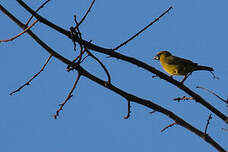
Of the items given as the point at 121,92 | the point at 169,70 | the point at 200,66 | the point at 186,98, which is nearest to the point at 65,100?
the point at 121,92

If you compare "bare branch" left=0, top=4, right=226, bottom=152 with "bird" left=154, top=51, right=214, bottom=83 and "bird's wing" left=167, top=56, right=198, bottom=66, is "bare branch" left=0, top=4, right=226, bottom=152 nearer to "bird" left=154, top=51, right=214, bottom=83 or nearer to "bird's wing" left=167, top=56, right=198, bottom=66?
"bird" left=154, top=51, right=214, bottom=83

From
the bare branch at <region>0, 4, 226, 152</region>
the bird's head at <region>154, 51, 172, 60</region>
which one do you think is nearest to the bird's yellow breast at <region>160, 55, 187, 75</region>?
the bird's head at <region>154, 51, 172, 60</region>

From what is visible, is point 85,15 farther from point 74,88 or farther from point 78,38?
point 74,88

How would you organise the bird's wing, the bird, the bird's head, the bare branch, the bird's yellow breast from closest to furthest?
the bare branch, the bird, the bird's wing, the bird's yellow breast, the bird's head

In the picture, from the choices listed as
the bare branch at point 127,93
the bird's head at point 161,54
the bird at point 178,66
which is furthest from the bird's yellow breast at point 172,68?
the bare branch at point 127,93

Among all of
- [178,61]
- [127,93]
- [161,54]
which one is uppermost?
[161,54]

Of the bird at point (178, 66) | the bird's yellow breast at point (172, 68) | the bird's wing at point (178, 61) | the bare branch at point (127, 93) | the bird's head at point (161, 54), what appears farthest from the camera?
the bird's head at point (161, 54)

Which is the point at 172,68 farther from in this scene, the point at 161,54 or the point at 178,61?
the point at 161,54

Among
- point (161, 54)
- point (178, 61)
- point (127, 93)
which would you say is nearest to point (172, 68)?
point (178, 61)

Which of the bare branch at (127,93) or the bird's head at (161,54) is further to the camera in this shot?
the bird's head at (161,54)

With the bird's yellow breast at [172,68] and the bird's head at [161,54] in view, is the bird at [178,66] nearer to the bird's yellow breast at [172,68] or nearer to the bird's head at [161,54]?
the bird's yellow breast at [172,68]

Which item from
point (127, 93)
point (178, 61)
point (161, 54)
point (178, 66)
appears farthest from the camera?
point (161, 54)

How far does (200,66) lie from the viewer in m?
7.30

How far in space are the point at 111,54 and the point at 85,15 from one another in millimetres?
442
